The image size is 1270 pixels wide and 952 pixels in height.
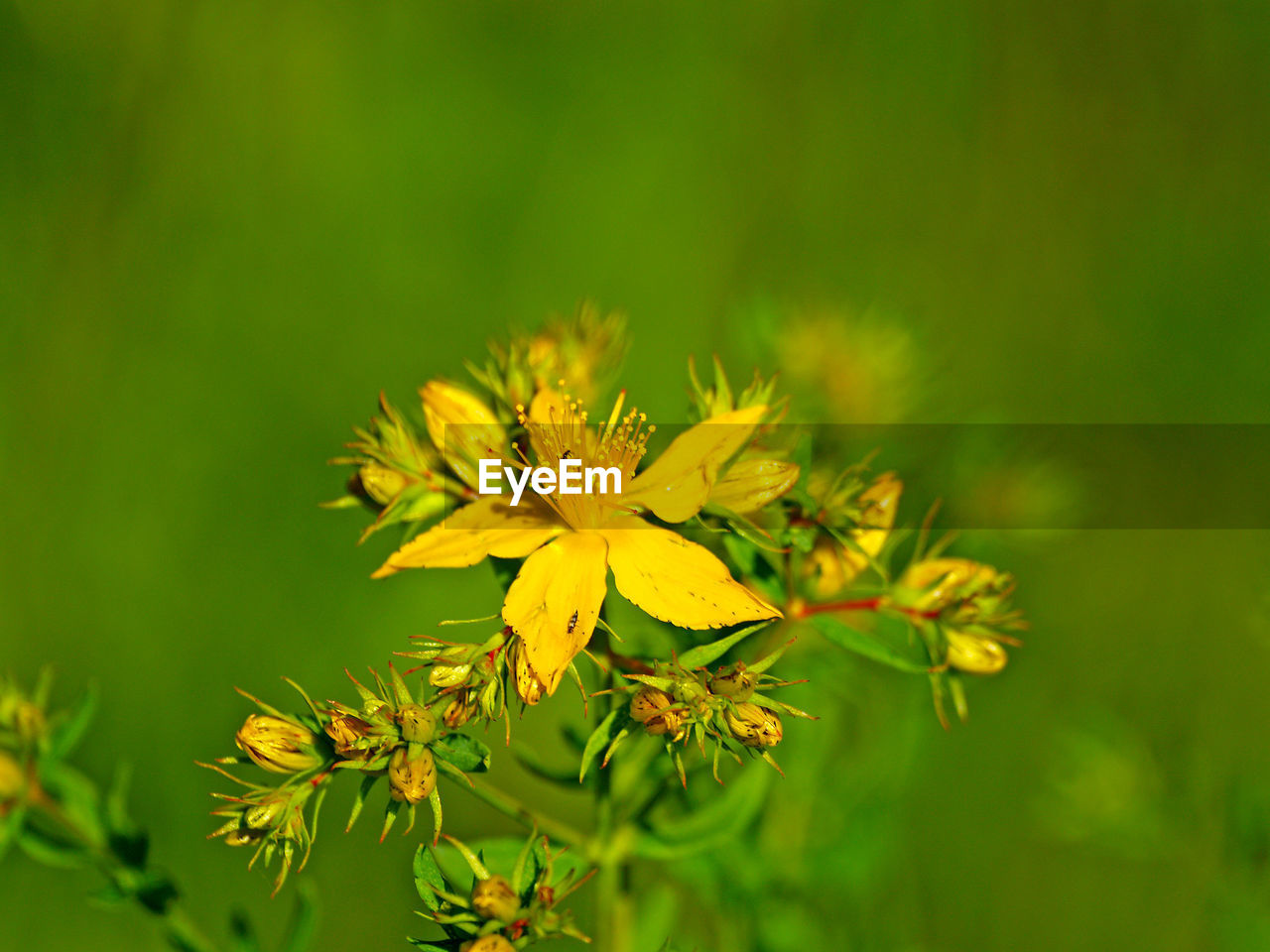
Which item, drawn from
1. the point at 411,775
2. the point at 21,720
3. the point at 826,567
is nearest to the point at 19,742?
the point at 21,720

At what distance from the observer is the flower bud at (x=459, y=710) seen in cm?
163

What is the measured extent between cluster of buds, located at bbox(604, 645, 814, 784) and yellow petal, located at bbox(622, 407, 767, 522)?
320 mm

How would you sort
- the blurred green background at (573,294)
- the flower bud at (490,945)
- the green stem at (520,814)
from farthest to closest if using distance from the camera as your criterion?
the blurred green background at (573,294), the green stem at (520,814), the flower bud at (490,945)

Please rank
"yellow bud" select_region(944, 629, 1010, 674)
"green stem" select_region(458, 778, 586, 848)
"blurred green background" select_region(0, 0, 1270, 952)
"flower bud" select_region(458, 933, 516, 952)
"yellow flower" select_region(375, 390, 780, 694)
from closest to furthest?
"flower bud" select_region(458, 933, 516, 952), "yellow flower" select_region(375, 390, 780, 694), "green stem" select_region(458, 778, 586, 848), "yellow bud" select_region(944, 629, 1010, 674), "blurred green background" select_region(0, 0, 1270, 952)

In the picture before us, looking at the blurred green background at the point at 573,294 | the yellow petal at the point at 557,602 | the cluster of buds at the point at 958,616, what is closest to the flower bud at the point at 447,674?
the yellow petal at the point at 557,602

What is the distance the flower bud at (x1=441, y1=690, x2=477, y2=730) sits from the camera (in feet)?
5.36

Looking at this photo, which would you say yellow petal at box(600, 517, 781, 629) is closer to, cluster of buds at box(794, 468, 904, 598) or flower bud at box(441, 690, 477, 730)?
cluster of buds at box(794, 468, 904, 598)

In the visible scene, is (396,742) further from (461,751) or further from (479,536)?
(479,536)

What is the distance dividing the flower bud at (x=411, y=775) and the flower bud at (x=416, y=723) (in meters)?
0.02

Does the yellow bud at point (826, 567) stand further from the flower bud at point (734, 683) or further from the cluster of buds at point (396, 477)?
the cluster of buds at point (396, 477)

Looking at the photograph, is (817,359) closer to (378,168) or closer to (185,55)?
(378,168)

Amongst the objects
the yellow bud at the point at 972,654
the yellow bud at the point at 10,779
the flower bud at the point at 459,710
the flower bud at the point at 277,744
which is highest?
the yellow bud at the point at 972,654

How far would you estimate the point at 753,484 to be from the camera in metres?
1.83

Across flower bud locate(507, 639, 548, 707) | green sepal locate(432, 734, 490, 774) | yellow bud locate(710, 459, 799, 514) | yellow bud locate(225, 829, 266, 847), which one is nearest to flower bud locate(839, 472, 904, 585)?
yellow bud locate(710, 459, 799, 514)
